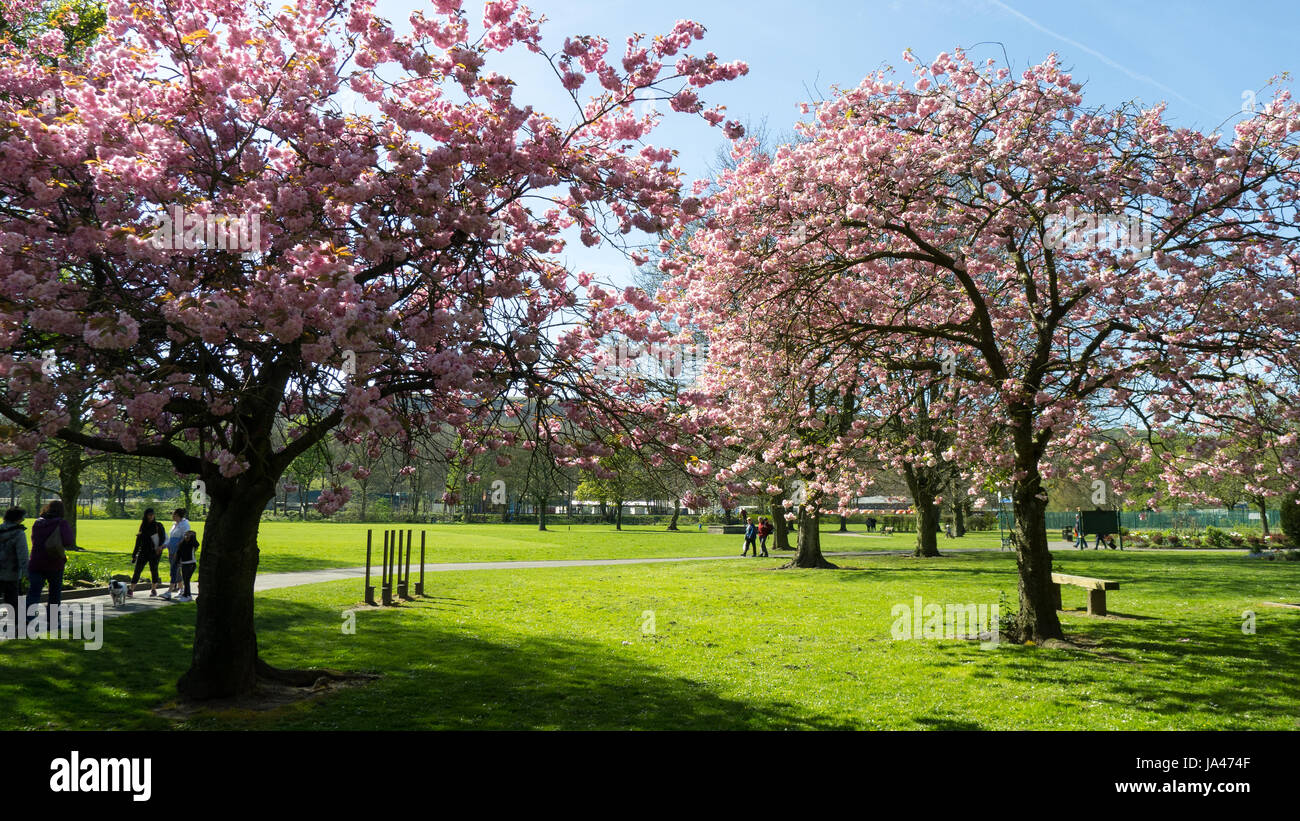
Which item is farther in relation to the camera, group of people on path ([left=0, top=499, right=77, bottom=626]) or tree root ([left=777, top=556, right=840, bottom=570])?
tree root ([left=777, top=556, right=840, bottom=570])

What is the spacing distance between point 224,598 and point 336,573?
43.7 ft

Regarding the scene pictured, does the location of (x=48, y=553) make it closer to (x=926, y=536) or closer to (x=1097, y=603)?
(x=1097, y=603)

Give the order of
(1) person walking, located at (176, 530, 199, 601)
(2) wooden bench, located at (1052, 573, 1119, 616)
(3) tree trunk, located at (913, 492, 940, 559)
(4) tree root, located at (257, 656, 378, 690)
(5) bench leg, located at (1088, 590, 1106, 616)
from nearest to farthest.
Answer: (4) tree root, located at (257, 656, 378, 690) → (2) wooden bench, located at (1052, 573, 1119, 616) → (5) bench leg, located at (1088, 590, 1106, 616) → (1) person walking, located at (176, 530, 199, 601) → (3) tree trunk, located at (913, 492, 940, 559)

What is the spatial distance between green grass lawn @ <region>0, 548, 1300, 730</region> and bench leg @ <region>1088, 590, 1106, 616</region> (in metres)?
0.26

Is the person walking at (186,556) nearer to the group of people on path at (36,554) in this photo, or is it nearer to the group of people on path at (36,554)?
the group of people on path at (36,554)

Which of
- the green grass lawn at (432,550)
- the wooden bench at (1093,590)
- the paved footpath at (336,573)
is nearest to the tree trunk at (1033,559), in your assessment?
the wooden bench at (1093,590)

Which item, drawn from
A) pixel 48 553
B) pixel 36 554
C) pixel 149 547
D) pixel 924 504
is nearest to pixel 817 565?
pixel 924 504

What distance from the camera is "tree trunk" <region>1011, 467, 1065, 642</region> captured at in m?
10.4

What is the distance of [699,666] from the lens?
9414mm

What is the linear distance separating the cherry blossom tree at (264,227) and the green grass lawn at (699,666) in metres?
1.51

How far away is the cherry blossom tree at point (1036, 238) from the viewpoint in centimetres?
913

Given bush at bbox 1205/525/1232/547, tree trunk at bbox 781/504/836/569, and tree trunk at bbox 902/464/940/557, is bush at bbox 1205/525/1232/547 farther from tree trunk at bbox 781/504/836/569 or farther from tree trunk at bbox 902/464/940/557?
tree trunk at bbox 781/504/836/569

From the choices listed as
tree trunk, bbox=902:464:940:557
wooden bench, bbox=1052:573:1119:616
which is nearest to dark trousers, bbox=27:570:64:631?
wooden bench, bbox=1052:573:1119:616
